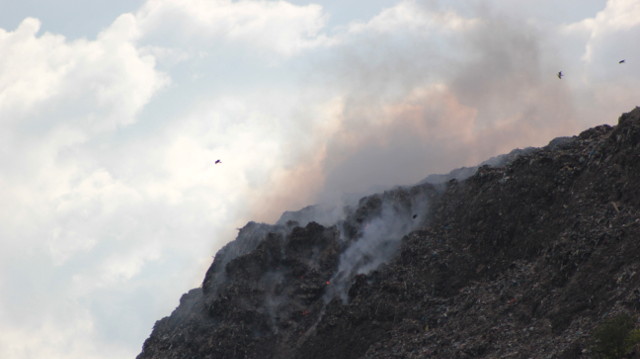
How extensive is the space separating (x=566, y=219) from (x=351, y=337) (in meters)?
21.5

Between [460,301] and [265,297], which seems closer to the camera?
[460,301]

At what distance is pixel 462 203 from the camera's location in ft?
294

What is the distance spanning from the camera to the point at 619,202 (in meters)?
71.4

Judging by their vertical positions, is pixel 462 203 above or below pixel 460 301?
above

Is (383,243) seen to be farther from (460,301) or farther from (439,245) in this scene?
(460,301)

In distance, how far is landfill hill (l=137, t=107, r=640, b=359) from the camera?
66688 mm

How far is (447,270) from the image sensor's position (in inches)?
3204

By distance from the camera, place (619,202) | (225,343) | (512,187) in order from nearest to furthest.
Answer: (619,202)
(512,187)
(225,343)

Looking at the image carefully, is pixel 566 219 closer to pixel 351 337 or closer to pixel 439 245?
pixel 439 245

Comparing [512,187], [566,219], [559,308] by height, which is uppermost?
[512,187]

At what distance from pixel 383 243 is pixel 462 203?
30.7 ft

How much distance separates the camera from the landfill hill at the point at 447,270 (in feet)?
219

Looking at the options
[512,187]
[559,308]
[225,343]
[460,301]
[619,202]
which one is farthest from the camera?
[225,343]

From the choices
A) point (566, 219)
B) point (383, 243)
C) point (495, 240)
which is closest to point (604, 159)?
point (566, 219)
